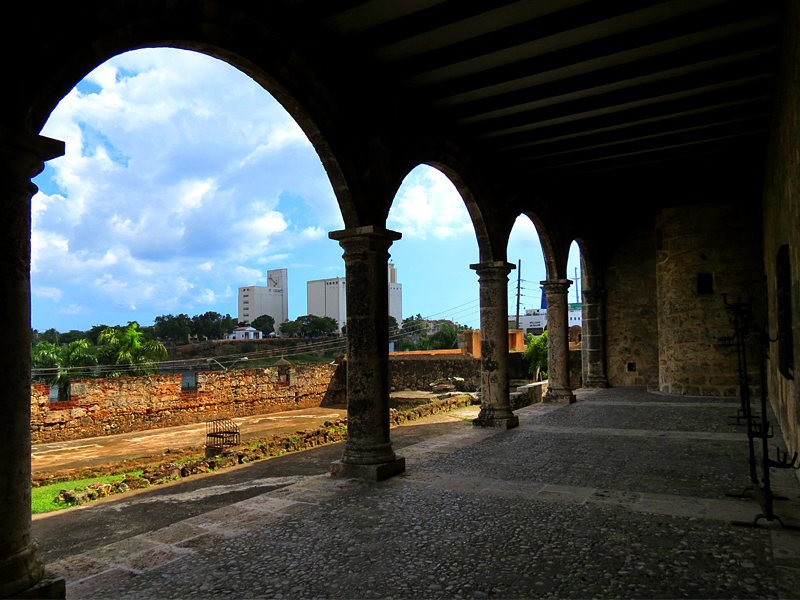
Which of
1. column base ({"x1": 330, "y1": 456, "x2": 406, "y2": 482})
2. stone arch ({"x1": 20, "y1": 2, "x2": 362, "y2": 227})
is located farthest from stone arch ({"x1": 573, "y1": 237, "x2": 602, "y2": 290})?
column base ({"x1": 330, "y1": 456, "x2": 406, "y2": 482})

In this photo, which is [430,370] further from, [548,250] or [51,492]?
[51,492]

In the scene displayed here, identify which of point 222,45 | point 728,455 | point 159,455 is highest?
point 222,45

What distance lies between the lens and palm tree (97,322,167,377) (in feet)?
63.2

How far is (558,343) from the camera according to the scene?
10203 millimetres

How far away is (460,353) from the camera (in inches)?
838

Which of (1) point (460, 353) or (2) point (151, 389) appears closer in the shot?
(2) point (151, 389)

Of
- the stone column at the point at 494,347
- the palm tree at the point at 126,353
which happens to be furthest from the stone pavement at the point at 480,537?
the palm tree at the point at 126,353

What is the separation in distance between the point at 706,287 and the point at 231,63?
9.56 m

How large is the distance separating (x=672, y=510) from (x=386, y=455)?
231 centimetres

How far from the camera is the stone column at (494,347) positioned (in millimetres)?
7445

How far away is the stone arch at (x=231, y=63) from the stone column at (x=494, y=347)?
9.91 feet

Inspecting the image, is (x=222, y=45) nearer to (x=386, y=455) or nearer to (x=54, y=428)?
(x=386, y=455)

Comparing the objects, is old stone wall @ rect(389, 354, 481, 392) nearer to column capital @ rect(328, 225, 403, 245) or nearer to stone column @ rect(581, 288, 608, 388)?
stone column @ rect(581, 288, 608, 388)

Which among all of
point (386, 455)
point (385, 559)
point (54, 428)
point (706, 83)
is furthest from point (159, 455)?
point (706, 83)
